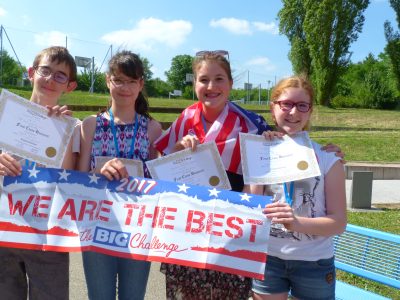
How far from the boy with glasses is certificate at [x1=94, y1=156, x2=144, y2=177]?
8.9 inches

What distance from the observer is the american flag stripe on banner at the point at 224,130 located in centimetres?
278

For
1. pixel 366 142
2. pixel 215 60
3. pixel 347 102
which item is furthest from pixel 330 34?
pixel 215 60

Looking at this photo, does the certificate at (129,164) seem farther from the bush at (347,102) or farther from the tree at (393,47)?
the bush at (347,102)

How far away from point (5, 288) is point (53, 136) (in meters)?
0.95

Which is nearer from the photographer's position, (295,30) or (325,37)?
(325,37)

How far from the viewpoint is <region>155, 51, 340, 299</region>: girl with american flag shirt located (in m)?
2.68

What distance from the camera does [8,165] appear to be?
2680mm

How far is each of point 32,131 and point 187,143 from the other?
92 cm

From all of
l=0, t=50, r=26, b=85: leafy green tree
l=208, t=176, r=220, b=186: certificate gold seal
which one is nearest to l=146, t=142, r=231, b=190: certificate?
l=208, t=176, r=220, b=186: certificate gold seal

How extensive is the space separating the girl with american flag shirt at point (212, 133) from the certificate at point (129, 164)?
0.18 metres

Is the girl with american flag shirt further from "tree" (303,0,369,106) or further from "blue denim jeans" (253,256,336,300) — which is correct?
"tree" (303,0,369,106)

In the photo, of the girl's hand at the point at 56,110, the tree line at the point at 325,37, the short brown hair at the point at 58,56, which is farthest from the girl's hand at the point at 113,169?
the tree line at the point at 325,37

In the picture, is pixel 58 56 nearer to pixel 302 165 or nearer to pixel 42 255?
pixel 42 255

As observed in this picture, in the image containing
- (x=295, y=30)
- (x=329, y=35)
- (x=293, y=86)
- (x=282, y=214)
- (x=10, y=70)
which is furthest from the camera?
(x=10, y=70)
